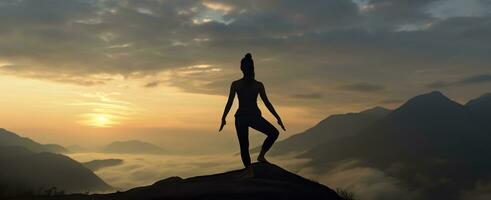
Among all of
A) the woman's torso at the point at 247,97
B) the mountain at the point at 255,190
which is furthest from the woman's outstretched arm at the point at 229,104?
the mountain at the point at 255,190

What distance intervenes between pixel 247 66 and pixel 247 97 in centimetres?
70

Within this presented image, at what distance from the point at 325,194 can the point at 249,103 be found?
104 inches

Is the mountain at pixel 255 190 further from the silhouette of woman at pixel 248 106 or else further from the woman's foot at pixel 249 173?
the silhouette of woman at pixel 248 106

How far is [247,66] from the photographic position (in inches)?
481

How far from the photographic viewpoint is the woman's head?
1220 cm

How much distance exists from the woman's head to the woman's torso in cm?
14

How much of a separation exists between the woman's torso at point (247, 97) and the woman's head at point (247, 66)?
14 centimetres

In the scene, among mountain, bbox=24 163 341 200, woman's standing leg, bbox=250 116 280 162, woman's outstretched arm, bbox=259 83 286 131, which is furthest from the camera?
woman's outstretched arm, bbox=259 83 286 131

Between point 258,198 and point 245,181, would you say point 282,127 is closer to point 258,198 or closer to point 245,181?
point 245,181

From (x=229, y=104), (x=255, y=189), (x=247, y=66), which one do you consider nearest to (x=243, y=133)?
(x=229, y=104)

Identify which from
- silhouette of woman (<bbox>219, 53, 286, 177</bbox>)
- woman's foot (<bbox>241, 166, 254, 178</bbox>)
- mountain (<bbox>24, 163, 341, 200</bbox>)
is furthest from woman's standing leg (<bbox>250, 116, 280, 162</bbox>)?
mountain (<bbox>24, 163, 341, 200</bbox>)

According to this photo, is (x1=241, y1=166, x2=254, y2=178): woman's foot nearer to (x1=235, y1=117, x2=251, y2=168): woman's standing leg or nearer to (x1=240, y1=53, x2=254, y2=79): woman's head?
(x1=235, y1=117, x2=251, y2=168): woman's standing leg

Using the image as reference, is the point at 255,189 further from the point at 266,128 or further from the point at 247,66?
the point at 247,66

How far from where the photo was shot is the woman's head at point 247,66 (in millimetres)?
12203
